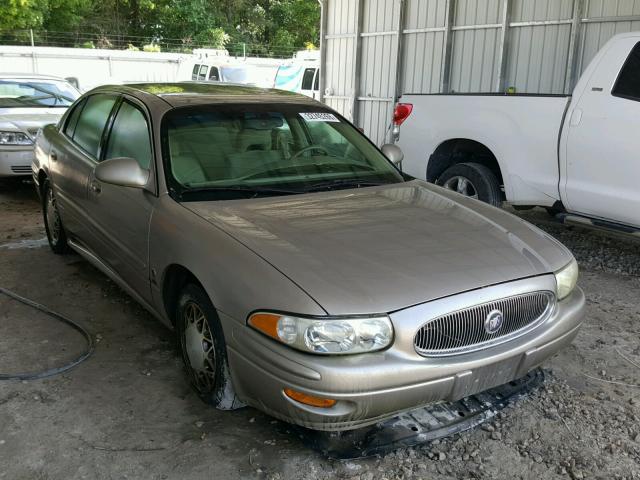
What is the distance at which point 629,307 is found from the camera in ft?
15.9

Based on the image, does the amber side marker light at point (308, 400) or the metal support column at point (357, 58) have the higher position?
the metal support column at point (357, 58)

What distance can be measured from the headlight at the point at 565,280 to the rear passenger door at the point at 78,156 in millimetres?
3107

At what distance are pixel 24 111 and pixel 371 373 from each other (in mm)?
7751

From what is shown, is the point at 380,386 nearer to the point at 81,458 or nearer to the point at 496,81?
the point at 81,458

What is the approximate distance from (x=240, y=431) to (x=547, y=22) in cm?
803

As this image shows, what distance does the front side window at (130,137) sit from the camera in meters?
3.89

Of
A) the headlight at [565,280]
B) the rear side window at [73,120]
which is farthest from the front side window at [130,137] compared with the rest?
the headlight at [565,280]

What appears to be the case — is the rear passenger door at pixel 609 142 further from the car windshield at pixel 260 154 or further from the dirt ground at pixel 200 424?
the car windshield at pixel 260 154

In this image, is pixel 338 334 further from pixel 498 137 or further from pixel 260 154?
pixel 498 137

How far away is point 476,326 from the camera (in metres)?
2.76

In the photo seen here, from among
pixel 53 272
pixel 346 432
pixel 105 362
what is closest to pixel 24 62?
pixel 53 272

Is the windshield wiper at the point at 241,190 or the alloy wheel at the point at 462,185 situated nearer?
the windshield wiper at the point at 241,190

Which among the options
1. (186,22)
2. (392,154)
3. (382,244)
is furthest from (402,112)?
(186,22)

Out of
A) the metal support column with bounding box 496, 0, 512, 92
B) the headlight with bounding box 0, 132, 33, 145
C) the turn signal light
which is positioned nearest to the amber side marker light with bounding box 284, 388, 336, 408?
the turn signal light
